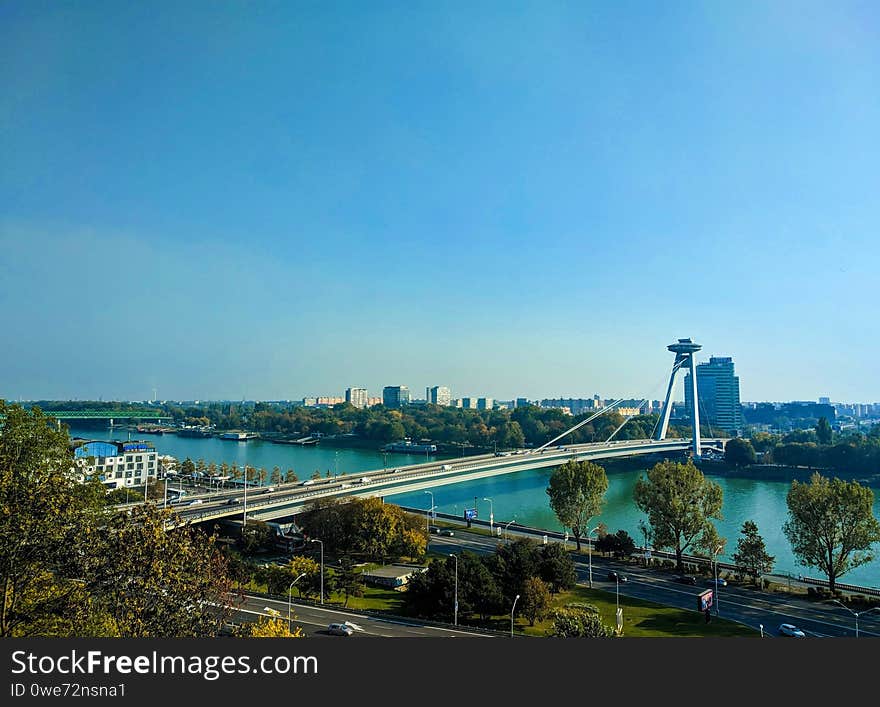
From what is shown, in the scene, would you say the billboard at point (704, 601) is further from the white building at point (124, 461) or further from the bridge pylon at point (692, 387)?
the bridge pylon at point (692, 387)

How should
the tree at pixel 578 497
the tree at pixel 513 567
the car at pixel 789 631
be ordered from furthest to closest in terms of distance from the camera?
the tree at pixel 578 497
the tree at pixel 513 567
the car at pixel 789 631

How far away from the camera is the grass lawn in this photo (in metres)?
10.9

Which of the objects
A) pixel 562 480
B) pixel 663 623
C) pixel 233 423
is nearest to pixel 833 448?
pixel 562 480

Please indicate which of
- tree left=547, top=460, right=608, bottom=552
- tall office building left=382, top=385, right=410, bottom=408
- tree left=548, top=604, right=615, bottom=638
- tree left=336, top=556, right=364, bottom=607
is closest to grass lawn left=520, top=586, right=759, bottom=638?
tree left=548, top=604, right=615, bottom=638

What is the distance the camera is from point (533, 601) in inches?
448

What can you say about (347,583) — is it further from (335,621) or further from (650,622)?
(650,622)

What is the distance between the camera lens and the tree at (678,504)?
53.5 feet

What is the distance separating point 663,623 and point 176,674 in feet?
34.3

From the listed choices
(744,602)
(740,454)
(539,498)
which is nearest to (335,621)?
(744,602)

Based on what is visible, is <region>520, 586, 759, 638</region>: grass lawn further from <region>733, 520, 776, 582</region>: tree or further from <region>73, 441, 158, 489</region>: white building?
<region>73, 441, 158, 489</region>: white building

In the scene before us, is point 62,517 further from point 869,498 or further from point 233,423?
point 233,423

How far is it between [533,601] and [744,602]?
16.9 ft

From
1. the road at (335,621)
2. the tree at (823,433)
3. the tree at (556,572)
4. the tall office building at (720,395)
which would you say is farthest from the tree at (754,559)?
the tall office building at (720,395)

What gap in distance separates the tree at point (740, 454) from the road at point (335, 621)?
37.2 meters
